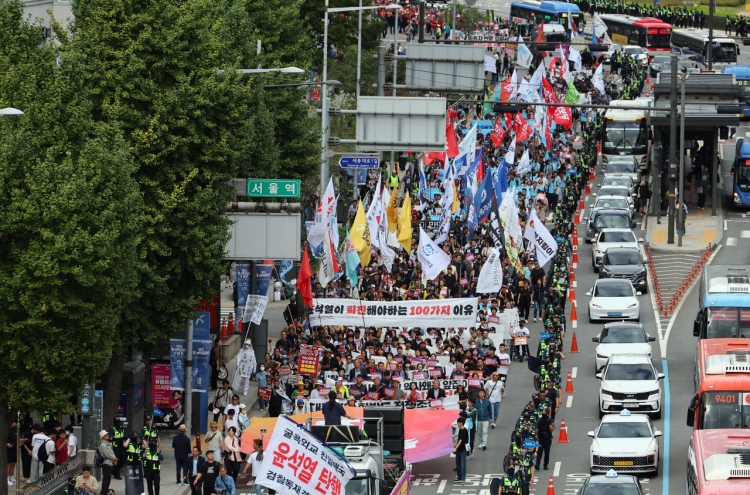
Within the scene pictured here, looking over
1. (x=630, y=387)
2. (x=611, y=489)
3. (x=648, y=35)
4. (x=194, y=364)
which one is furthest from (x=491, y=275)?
(x=648, y=35)

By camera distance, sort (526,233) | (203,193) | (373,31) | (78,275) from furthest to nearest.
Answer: (373,31) < (526,233) < (203,193) < (78,275)

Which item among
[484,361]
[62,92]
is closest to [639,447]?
[484,361]

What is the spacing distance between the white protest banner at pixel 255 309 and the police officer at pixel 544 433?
316 inches

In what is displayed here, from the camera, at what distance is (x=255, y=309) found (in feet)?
134

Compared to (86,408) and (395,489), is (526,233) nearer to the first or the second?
(86,408)

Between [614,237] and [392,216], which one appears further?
[614,237]

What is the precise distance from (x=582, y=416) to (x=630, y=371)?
1.55 metres

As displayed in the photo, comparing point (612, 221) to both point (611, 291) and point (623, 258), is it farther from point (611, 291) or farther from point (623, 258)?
point (611, 291)

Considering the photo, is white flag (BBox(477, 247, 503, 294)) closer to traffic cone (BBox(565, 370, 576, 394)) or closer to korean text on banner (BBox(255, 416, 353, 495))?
traffic cone (BBox(565, 370, 576, 394))

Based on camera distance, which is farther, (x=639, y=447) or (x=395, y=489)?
(x=639, y=447)

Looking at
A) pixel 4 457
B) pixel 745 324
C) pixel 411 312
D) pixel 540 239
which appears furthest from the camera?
pixel 540 239

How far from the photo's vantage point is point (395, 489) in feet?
90.9

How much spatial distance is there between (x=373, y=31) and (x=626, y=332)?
169 ft

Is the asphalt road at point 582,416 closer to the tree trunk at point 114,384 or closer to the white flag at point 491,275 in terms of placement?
the white flag at point 491,275
